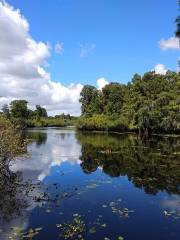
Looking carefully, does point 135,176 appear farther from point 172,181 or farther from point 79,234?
point 79,234

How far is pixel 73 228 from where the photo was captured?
1440 centimetres

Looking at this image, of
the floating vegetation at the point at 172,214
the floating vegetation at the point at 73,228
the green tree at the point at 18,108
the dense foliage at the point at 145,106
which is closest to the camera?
the floating vegetation at the point at 73,228

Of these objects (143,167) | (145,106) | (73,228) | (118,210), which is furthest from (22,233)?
(145,106)

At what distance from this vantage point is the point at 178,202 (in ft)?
63.9

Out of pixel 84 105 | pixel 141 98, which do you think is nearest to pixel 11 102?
pixel 84 105

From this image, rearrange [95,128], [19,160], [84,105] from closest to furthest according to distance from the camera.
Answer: [19,160] → [95,128] → [84,105]

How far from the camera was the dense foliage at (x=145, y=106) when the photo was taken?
7819 cm

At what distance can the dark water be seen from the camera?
14.4 meters

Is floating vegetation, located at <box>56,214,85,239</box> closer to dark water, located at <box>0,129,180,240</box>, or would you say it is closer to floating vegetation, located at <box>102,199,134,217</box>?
dark water, located at <box>0,129,180,240</box>

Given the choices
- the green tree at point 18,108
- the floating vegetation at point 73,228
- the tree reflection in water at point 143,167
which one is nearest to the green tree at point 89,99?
the green tree at point 18,108

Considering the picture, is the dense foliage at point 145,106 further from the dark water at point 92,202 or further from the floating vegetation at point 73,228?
the floating vegetation at point 73,228

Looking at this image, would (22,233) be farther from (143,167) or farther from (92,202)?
(143,167)

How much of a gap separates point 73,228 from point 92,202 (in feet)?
16.0

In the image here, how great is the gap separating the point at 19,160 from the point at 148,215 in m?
21.2
